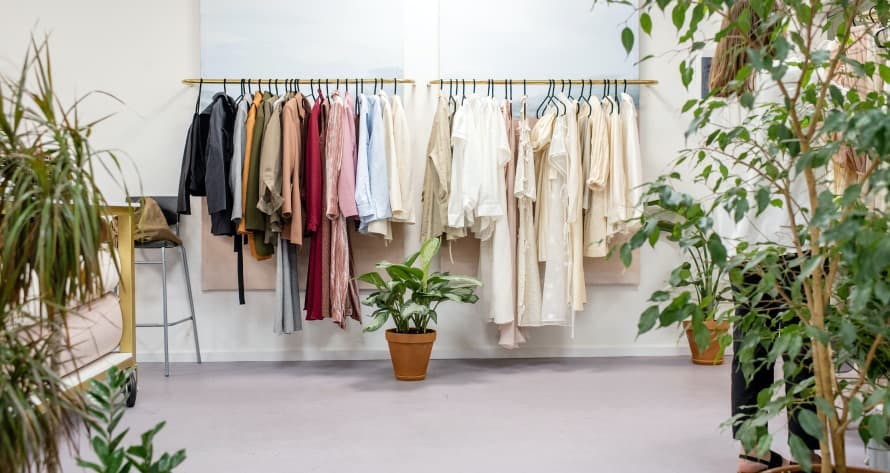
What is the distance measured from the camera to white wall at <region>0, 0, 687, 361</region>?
4223mm

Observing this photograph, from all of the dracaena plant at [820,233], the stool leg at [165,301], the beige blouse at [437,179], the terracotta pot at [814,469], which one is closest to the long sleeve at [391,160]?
the beige blouse at [437,179]

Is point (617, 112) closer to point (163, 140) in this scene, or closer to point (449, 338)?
point (449, 338)

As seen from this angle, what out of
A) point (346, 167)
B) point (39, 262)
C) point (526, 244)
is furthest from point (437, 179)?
point (39, 262)

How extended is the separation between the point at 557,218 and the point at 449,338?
928mm

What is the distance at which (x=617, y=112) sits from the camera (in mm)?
4070

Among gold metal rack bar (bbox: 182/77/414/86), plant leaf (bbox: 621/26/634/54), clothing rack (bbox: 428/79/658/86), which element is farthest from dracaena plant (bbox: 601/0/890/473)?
gold metal rack bar (bbox: 182/77/414/86)

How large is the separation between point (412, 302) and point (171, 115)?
6.05ft

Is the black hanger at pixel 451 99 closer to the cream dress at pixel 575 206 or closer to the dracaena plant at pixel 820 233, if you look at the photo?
the cream dress at pixel 575 206

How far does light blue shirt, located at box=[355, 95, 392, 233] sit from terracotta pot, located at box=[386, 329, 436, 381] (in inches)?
25.8

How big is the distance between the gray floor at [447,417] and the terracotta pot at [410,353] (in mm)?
70

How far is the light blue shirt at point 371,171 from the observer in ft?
12.7

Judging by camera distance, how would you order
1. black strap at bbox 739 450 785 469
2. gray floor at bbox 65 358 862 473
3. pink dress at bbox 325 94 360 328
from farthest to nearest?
pink dress at bbox 325 94 360 328 < gray floor at bbox 65 358 862 473 < black strap at bbox 739 450 785 469

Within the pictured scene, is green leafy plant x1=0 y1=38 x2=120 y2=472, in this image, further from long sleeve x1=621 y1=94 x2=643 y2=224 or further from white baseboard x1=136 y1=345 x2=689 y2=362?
long sleeve x1=621 y1=94 x2=643 y2=224

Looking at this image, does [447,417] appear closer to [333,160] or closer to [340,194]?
[340,194]
